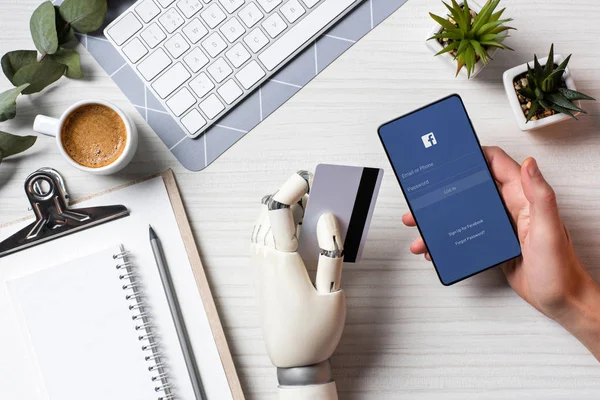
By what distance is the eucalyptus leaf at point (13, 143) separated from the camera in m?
0.75

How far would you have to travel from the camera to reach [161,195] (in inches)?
30.0

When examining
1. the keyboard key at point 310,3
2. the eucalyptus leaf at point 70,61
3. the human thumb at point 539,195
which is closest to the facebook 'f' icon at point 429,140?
the human thumb at point 539,195

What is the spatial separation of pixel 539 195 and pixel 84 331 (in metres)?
0.58

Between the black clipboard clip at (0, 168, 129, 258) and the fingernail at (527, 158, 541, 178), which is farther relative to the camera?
the black clipboard clip at (0, 168, 129, 258)

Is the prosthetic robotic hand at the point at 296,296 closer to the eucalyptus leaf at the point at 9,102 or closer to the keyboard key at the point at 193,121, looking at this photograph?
the keyboard key at the point at 193,121

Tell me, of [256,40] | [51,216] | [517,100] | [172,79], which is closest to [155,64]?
[172,79]

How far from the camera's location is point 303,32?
2.48 feet

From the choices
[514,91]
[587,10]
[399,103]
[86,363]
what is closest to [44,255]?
[86,363]

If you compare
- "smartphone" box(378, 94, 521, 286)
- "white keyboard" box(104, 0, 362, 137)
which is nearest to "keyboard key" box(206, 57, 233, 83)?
"white keyboard" box(104, 0, 362, 137)

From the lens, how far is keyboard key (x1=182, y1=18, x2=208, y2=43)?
2.48ft

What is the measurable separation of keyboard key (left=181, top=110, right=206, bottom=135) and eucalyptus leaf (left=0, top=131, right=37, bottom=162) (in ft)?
0.65

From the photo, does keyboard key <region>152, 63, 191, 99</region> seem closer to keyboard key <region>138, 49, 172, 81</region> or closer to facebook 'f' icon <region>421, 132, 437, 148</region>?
keyboard key <region>138, 49, 172, 81</region>

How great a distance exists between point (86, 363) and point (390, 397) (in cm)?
39

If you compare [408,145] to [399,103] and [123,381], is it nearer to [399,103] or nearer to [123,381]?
[399,103]
